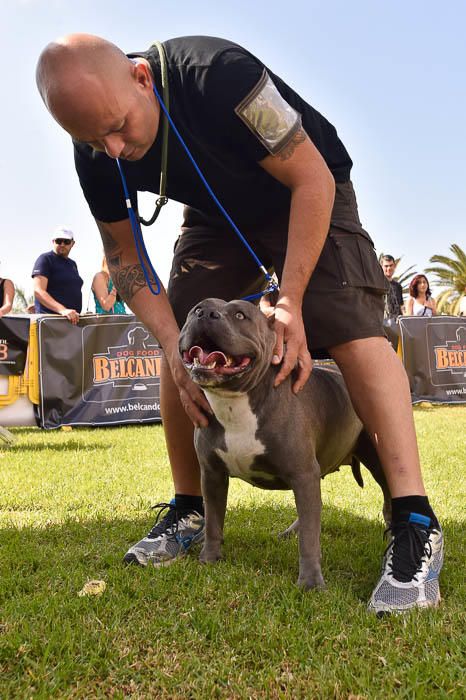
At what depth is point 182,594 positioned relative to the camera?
2.17 meters

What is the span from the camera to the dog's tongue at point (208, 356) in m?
2.12

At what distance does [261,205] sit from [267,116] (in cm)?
41

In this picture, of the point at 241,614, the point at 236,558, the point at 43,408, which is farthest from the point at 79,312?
the point at 241,614

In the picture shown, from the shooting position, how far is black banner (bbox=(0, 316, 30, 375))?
24.3 ft

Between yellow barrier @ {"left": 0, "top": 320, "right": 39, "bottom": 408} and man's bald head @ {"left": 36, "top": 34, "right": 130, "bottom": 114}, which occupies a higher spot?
man's bald head @ {"left": 36, "top": 34, "right": 130, "bottom": 114}

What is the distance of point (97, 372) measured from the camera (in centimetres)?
795

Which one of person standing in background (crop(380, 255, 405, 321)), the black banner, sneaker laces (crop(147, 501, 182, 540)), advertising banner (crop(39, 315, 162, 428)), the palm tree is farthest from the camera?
the palm tree

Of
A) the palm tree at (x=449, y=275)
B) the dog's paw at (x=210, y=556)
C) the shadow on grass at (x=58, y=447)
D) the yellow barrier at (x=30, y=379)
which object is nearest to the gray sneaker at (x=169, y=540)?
the dog's paw at (x=210, y=556)

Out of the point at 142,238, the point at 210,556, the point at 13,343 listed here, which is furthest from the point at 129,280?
the point at 13,343

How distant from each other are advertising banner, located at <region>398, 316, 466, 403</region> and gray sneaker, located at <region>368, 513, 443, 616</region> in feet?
25.0

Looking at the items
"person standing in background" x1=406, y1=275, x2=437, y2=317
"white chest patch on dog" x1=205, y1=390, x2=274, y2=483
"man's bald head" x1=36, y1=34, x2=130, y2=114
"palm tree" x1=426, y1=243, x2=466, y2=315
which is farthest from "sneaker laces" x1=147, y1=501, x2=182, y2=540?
"palm tree" x1=426, y1=243, x2=466, y2=315

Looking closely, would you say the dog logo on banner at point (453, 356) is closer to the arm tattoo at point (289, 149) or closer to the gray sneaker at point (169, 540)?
the gray sneaker at point (169, 540)

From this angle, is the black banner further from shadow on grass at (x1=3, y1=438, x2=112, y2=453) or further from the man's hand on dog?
the man's hand on dog

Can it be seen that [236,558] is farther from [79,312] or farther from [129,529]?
[79,312]
